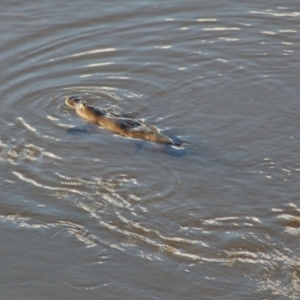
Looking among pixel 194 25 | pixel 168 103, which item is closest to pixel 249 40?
pixel 194 25

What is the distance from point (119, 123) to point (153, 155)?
49 centimetres

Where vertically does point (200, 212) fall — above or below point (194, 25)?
below

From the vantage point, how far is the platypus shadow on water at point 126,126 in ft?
25.0

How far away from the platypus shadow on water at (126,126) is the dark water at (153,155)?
0.07 metres

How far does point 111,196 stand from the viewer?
7.02 m

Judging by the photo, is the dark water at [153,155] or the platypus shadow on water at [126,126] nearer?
the dark water at [153,155]

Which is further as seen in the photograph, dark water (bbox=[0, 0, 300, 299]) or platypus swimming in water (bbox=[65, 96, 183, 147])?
platypus swimming in water (bbox=[65, 96, 183, 147])

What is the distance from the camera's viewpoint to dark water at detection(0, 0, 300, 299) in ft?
20.3

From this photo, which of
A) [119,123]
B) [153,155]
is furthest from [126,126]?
[153,155]

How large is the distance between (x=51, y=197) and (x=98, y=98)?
175cm

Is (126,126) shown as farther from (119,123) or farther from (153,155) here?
(153,155)

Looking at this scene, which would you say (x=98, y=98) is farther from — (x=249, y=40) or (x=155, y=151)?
(x=249, y=40)

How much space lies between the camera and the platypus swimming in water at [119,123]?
7.66m

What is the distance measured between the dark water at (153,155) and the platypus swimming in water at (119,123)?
0.29 feet
